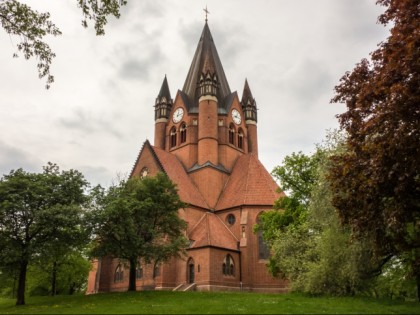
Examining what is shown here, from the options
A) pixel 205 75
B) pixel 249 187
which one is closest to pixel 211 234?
pixel 249 187

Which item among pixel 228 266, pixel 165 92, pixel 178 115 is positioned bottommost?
pixel 228 266

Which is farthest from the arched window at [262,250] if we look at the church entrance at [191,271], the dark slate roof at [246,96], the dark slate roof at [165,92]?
the dark slate roof at [165,92]

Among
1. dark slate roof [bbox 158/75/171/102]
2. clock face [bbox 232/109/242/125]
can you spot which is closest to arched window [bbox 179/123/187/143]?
clock face [bbox 232/109/242/125]

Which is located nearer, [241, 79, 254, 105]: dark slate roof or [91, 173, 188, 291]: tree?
[91, 173, 188, 291]: tree

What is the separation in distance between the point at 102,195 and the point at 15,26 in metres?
13.6

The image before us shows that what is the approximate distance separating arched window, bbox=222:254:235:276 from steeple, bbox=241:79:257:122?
72.9 ft

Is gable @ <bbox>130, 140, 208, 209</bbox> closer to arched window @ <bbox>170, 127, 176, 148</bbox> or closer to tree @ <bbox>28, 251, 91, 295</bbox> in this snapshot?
arched window @ <bbox>170, 127, 176, 148</bbox>

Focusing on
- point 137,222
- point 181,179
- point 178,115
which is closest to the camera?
point 137,222

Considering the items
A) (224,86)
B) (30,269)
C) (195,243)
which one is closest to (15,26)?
(195,243)

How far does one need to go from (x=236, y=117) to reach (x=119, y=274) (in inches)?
894

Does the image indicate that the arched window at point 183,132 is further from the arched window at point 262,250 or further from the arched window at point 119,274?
the arched window at point 119,274

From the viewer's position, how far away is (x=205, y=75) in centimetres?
5003

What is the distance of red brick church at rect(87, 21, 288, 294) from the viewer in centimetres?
3631

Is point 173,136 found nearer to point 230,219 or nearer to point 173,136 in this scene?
point 173,136
